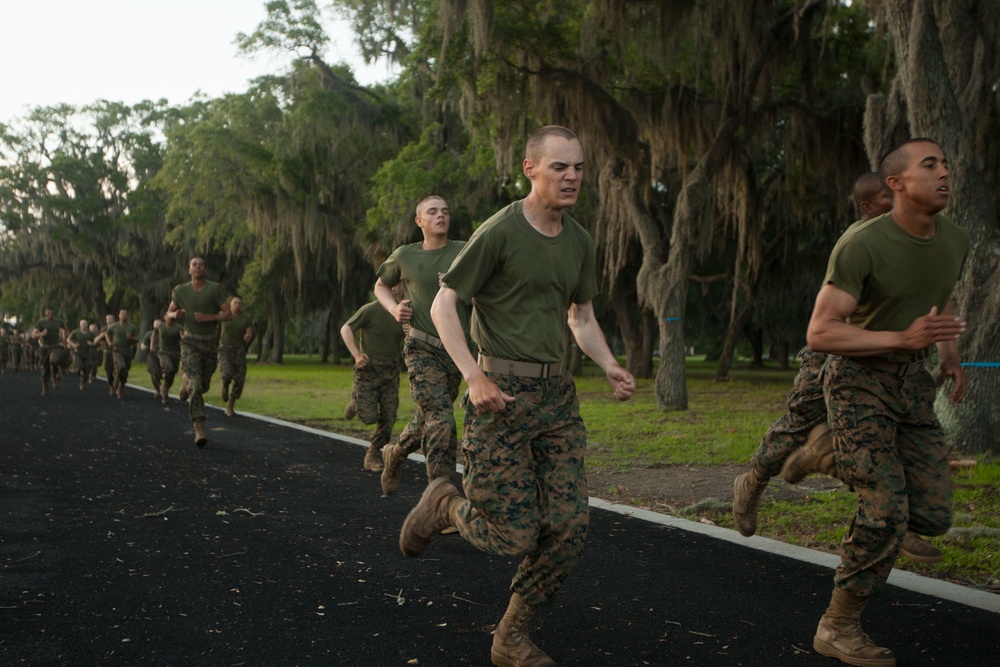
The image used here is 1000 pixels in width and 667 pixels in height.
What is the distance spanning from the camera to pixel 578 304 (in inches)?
172

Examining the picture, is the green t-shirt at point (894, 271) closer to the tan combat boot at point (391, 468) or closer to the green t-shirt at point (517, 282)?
the green t-shirt at point (517, 282)

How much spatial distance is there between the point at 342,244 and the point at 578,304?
29877 millimetres

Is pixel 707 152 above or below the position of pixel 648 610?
above

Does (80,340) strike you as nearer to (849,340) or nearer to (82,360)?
(82,360)

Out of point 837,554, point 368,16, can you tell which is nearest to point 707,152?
point 837,554

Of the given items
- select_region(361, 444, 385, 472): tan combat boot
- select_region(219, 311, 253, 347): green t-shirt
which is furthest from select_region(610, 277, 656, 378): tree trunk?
select_region(361, 444, 385, 472): tan combat boot

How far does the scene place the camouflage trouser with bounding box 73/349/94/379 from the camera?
26.3 metres

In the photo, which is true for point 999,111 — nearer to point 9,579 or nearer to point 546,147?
point 546,147

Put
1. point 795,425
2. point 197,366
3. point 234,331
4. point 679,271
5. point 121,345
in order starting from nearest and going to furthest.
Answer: point 795,425, point 197,366, point 234,331, point 679,271, point 121,345

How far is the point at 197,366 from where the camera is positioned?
1122cm

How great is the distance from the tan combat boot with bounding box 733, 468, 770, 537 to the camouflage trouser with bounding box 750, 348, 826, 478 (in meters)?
0.13

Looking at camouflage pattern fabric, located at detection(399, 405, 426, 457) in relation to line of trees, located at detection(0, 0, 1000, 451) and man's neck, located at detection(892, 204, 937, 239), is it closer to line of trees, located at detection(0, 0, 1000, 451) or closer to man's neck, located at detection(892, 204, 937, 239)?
man's neck, located at detection(892, 204, 937, 239)

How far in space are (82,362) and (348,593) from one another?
23657 millimetres

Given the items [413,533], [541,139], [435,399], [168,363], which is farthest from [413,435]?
[168,363]
